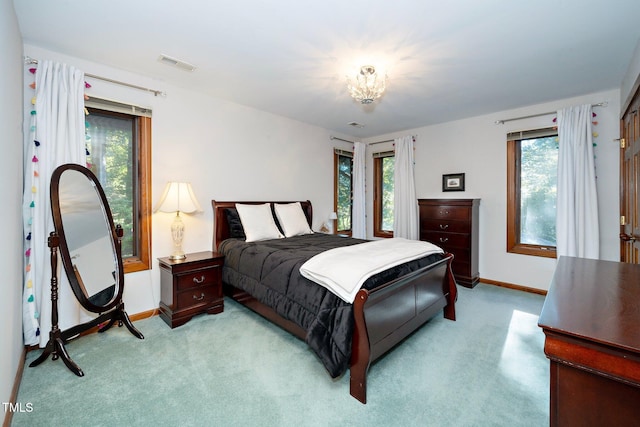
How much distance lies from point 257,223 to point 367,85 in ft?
6.54

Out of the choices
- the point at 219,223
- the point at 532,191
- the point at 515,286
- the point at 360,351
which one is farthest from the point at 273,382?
the point at 532,191

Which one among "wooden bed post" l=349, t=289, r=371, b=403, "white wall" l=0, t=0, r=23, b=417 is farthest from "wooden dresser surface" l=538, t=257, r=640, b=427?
"white wall" l=0, t=0, r=23, b=417

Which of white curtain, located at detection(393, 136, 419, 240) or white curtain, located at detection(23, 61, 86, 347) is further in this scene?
white curtain, located at detection(393, 136, 419, 240)

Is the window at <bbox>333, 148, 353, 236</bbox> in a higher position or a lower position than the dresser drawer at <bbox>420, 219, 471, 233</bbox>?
higher

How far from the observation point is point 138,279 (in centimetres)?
289

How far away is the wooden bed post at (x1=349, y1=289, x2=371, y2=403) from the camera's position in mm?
1688

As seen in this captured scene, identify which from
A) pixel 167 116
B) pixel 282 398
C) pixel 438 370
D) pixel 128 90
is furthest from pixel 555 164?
pixel 128 90

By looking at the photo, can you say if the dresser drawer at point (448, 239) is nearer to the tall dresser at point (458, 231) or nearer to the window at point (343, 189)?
the tall dresser at point (458, 231)

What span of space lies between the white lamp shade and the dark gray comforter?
65 centimetres

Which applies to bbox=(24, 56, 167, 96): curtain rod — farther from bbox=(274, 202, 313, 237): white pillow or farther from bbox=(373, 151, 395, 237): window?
bbox=(373, 151, 395, 237): window

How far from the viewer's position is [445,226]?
406 centimetres

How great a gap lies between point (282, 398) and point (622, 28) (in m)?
3.56

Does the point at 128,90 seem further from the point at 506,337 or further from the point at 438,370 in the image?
the point at 506,337

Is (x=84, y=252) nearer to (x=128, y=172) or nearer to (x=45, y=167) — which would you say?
(x=45, y=167)
